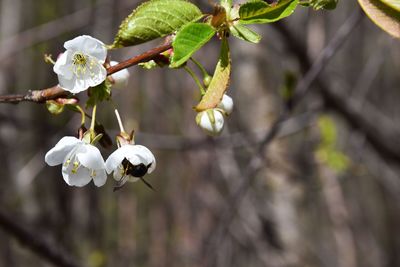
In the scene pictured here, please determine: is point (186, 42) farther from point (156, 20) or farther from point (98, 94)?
point (98, 94)

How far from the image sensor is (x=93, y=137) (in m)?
0.83

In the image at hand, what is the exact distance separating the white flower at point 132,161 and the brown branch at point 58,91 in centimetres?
12

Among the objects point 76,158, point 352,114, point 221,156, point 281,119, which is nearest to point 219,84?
point 76,158

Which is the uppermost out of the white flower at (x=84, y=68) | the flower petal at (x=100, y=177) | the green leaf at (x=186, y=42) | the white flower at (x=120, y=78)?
the green leaf at (x=186, y=42)

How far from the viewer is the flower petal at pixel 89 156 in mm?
812

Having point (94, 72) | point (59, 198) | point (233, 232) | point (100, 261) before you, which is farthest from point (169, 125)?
point (94, 72)

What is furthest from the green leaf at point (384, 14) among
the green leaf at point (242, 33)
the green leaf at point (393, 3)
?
the green leaf at point (242, 33)

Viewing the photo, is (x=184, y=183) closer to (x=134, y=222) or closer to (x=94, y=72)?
(x=134, y=222)

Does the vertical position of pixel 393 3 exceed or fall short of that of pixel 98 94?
it exceeds it

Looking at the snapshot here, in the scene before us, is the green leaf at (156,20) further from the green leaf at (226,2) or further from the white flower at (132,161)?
the white flower at (132,161)

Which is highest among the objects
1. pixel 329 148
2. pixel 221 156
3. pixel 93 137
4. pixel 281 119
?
pixel 93 137

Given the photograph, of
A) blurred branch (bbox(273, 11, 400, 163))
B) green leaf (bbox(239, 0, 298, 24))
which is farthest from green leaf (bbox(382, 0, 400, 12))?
blurred branch (bbox(273, 11, 400, 163))

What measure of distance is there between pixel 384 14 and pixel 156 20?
27 cm

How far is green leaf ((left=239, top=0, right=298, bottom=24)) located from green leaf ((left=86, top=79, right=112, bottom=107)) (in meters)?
0.22
